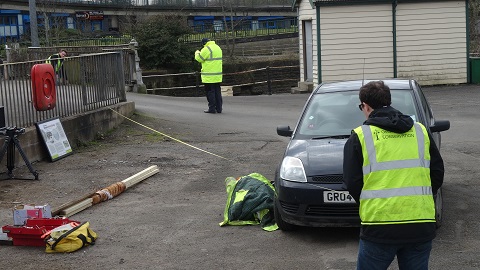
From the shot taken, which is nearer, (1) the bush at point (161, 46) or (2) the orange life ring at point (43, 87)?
(2) the orange life ring at point (43, 87)

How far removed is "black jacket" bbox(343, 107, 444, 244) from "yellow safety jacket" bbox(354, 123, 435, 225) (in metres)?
0.03

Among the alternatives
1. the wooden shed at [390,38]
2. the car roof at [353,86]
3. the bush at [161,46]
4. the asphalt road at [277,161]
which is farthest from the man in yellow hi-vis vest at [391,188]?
the bush at [161,46]

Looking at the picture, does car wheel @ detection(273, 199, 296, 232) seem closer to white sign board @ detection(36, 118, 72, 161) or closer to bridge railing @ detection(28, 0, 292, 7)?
white sign board @ detection(36, 118, 72, 161)

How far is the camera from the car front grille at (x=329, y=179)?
7488mm

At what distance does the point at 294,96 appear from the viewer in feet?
81.5

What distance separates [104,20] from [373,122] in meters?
66.3

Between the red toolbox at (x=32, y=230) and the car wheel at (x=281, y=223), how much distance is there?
7.32 ft

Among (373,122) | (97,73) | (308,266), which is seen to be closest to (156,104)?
(97,73)

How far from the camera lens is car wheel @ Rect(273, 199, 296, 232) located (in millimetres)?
7934

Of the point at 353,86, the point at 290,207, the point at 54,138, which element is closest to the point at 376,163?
the point at 290,207

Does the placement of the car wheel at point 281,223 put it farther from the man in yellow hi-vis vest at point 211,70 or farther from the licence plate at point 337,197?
the man in yellow hi-vis vest at point 211,70

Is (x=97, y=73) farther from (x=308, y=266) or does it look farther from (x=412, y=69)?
(x=412, y=69)

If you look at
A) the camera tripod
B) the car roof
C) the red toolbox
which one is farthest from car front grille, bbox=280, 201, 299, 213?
the camera tripod

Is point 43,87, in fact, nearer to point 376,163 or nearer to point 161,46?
point 376,163
